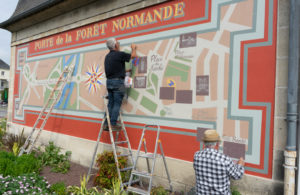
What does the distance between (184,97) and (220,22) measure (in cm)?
152

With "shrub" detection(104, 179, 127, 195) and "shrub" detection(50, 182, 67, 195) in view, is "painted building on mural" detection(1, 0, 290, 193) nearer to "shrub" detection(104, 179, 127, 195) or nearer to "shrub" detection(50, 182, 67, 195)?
"shrub" detection(104, 179, 127, 195)

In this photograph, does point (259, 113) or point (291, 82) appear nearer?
point (291, 82)

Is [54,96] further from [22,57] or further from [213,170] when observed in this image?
[213,170]

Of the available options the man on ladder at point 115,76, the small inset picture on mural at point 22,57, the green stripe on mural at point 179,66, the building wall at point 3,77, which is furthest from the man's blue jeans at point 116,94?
the building wall at point 3,77

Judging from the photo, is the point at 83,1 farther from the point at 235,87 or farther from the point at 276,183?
the point at 276,183

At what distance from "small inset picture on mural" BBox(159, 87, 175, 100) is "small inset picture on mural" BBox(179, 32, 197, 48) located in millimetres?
892

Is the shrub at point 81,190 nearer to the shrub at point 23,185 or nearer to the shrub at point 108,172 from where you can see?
the shrub at point 108,172

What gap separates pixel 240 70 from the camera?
422 cm

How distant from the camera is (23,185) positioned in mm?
4504

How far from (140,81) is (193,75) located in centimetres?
137

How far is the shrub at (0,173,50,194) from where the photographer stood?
4.31 meters

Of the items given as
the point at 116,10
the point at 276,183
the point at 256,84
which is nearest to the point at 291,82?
the point at 256,84

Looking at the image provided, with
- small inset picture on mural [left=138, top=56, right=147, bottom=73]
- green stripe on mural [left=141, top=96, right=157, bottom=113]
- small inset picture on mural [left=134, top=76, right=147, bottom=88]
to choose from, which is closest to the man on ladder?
small inset picture on mural [left=138, top=56, right=147, bottom=73]

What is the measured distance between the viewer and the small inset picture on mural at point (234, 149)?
163 inches
